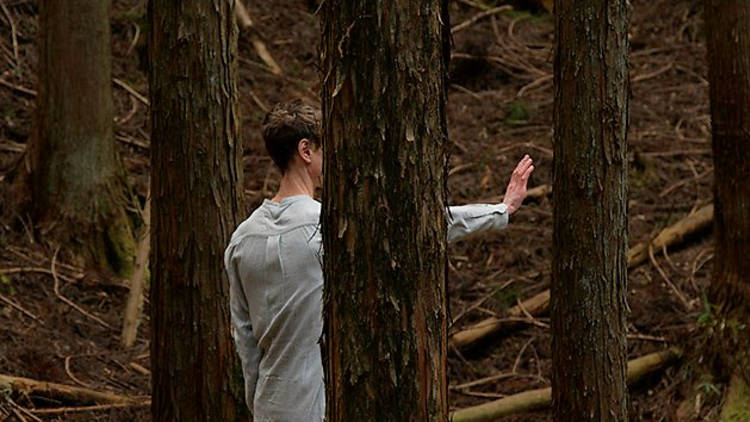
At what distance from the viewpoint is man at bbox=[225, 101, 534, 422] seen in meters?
3.97

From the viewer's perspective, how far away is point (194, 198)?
5430mm

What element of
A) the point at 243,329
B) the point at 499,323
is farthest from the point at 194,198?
the point at 499,323

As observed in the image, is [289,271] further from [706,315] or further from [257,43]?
[257,43]

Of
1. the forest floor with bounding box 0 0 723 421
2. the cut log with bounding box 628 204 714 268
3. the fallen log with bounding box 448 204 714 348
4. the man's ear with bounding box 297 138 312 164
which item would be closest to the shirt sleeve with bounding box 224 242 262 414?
the man's ear with bounding box 297 138 312 164

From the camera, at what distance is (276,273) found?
3.99 meters

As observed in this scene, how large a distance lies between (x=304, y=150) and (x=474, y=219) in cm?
66

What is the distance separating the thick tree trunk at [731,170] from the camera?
6992mm

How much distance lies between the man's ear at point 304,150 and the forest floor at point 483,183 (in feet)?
6.23

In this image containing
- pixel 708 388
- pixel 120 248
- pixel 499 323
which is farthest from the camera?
pixel 120 248

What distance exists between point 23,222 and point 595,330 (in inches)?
211

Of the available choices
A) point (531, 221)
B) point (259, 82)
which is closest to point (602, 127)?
point (531, 221)

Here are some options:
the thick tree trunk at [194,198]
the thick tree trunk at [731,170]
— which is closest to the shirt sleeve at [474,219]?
the thick tree trunk at [194,198]

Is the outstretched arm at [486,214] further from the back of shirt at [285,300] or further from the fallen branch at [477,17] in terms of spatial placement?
the fallen branch at [477,17]

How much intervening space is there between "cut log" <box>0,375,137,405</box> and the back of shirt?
3029mm
